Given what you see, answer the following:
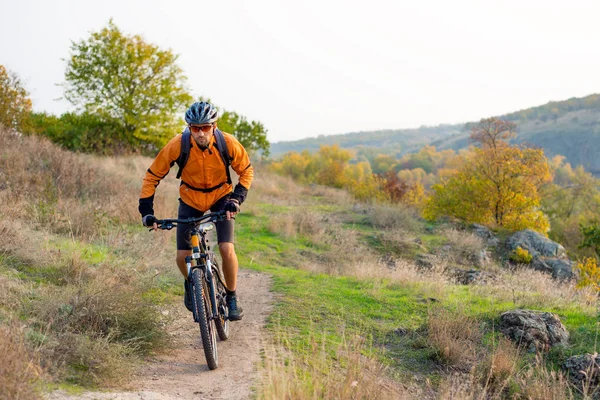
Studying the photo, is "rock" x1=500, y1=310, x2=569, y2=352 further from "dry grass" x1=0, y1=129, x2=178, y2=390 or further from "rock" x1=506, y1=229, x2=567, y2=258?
"rock" x1=506, y1=229, x2=567, y2=258

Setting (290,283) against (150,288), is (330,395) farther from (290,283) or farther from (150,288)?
(290,283)

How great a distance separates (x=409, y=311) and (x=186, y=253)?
3.88 meters

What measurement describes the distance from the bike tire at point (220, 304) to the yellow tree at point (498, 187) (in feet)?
53.0

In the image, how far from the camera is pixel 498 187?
66.4ft

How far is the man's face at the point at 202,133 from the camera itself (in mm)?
5070

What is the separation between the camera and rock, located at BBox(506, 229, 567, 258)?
17.2m

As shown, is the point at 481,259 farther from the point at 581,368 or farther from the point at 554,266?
the point at 581,368

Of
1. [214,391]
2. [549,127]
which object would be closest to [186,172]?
[214,391]

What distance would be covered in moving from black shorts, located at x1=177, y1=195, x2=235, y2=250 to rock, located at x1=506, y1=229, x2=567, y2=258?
571 inches

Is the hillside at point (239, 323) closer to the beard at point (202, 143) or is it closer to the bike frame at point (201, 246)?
the bike frame at point (201, 246)

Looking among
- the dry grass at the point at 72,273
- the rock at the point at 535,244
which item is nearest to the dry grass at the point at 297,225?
the dry grass at the point at 72,273

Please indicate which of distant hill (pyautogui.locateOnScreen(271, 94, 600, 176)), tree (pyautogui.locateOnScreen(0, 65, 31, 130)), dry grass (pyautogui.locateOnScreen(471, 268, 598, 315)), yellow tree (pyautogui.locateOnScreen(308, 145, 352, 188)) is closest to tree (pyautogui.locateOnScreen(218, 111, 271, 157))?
yellow tree (pyautogui.locateOnScreen(308, 145, 352, 188))

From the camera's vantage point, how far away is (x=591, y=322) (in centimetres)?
712

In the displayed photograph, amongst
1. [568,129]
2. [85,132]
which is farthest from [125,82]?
[568,129]
